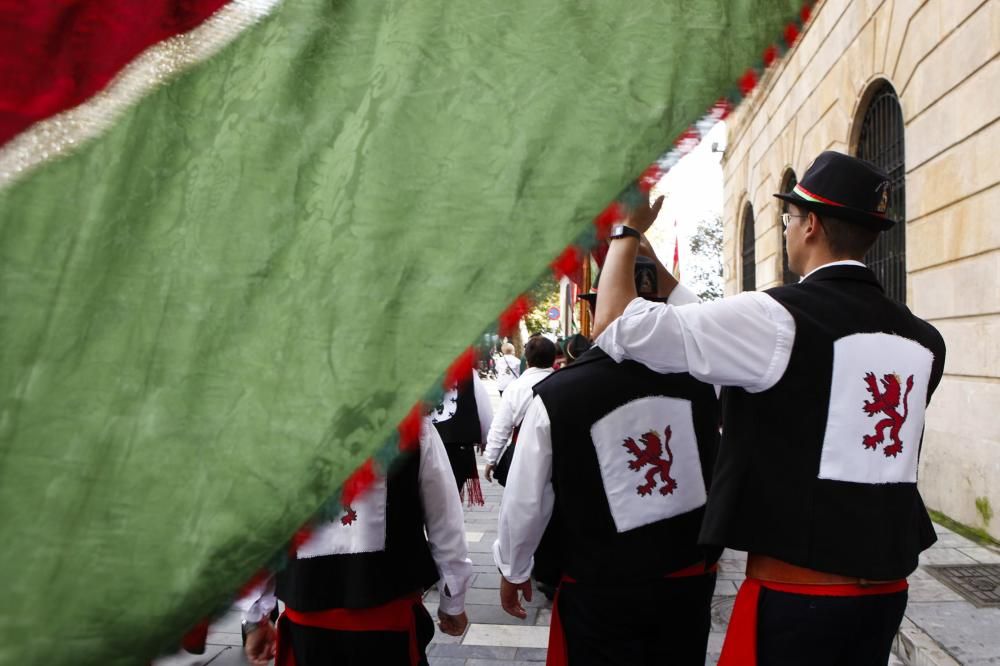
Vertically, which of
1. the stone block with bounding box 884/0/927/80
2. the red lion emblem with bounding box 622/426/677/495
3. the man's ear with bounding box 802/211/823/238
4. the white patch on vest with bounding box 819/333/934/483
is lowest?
the red lion emblem with bounding box 622/426/677/495

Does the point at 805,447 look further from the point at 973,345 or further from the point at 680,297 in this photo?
the point at 973,345

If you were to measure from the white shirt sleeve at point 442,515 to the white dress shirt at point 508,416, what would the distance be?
3027 mm

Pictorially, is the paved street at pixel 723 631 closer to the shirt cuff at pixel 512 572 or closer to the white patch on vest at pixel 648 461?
the shirt cuff at pixel 512 572

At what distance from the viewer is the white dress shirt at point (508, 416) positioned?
5.75 meters

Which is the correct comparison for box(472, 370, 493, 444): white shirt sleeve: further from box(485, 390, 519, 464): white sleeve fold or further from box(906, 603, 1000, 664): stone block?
box(906, 603, 1000, 664): stone block

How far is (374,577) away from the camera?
7.97 ft

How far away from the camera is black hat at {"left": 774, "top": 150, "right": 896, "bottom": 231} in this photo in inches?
88.8

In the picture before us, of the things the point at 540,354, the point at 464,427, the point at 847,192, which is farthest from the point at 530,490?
the point at 540,354

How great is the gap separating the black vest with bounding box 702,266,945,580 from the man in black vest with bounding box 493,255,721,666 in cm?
62

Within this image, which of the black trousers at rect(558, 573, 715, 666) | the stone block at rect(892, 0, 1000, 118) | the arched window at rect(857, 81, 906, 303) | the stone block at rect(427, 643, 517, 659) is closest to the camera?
the black trousers at rect(558, 573, 715, 666)

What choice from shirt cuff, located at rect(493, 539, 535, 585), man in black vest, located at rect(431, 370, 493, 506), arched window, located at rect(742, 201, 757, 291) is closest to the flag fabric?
shirt cuff, located at rect(493, 539, 535, 585)

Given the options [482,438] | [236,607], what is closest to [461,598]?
[236,607]

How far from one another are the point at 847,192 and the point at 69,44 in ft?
6.79

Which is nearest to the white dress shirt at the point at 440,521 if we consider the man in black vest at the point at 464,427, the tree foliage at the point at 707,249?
the man in black vest at the point at 464,427
